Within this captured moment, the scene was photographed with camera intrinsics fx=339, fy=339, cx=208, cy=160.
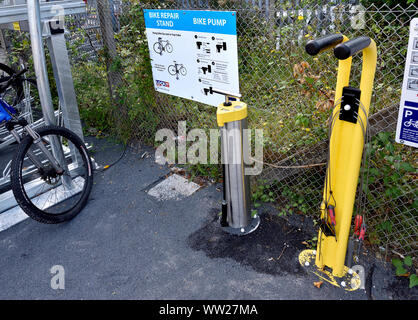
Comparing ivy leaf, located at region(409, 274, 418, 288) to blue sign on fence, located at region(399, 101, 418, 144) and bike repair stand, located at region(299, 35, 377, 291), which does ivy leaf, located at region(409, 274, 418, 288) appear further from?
blue sign on fence, located at region(399, 101, 418, 144)

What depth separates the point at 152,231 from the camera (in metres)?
3.21

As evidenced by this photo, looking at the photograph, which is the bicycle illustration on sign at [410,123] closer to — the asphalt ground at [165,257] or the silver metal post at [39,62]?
the asphalt ground at [165,257]

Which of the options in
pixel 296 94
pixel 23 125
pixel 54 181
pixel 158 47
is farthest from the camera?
pixel 158 47

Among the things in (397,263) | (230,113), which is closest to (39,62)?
(230,113)

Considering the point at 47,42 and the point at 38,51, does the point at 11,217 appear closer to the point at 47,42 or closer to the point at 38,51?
the point at 38,51

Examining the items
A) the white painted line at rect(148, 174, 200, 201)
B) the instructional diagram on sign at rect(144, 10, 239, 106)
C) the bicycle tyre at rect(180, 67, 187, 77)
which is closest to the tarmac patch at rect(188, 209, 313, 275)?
the white painted line at rect(148, 174, 200, 201)

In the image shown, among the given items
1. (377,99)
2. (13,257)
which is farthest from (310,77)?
(13,257)

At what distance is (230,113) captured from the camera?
8.57ft

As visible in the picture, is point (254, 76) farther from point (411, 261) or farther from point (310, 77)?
point (411, 261)

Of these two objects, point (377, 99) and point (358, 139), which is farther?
point (377, 99)

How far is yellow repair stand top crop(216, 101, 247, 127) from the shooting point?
2.61 m

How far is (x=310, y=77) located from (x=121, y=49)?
2.58m

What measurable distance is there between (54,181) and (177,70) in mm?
1820

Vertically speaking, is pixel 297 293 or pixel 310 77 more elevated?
pixel 310 77
